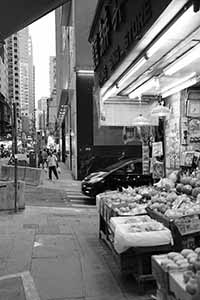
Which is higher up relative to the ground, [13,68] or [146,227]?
[13,68]

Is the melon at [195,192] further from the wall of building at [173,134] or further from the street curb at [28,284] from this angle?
the street curb at [28,284]

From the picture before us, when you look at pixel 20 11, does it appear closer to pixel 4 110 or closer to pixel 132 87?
pixel 132 87

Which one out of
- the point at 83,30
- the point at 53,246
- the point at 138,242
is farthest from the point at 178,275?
the point at 83,30

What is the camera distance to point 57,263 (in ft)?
20.1

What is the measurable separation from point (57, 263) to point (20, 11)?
16.2 ft

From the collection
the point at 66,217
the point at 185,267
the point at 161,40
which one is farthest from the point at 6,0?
the point at 66,217

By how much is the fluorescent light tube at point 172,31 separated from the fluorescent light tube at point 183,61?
1.87ft

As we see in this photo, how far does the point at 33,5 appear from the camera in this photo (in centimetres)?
698

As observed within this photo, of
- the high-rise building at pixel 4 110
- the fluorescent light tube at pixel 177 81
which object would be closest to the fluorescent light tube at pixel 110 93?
the fluorescent light tube at pixel 177 81

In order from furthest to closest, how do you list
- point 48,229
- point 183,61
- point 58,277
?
1. point 48,229
2. point 183,61
3. point 58,277

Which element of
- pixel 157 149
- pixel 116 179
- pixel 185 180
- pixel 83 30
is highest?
pixel 83 30

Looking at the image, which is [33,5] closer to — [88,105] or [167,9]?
[167,9]

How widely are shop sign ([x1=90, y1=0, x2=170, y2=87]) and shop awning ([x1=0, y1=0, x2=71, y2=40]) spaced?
4.05ft

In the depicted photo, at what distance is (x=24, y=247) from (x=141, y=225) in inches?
124
